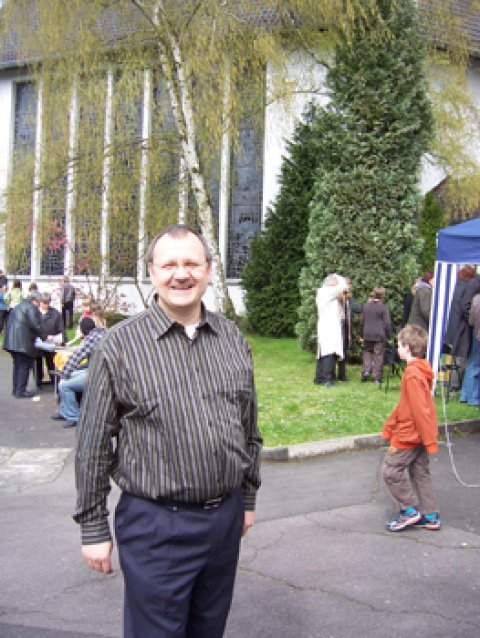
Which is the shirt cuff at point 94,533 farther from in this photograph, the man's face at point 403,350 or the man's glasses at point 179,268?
the man's face at point 403,350

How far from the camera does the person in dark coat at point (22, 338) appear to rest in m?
13.0

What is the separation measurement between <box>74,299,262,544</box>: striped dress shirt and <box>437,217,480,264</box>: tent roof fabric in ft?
23.3

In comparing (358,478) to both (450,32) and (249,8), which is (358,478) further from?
(450,32)

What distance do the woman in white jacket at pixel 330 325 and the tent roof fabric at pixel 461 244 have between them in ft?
12.7

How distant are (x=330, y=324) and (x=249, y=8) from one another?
712 cm

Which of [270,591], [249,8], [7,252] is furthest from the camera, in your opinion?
[7,252]

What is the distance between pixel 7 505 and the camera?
7180 mm

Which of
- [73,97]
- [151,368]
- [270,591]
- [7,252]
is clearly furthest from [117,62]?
[151,368]

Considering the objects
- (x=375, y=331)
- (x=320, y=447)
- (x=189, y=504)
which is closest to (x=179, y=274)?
(x=189, y=504)

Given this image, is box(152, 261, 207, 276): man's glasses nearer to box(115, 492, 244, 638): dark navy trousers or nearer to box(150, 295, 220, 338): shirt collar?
box(150, 295, 220, 338): shirt collar

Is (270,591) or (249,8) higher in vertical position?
(249,8)

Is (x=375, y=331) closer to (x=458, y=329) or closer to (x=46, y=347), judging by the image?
(x=458, y=329)

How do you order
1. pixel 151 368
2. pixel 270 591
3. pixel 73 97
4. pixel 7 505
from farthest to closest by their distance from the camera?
pixel 73 97 < pixel 7 505 < pixel 270 591 < pixel 151 368

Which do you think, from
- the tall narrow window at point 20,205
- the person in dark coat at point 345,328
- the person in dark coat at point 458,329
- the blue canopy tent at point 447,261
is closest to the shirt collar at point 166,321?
the blue canopy tent at point 447,261
